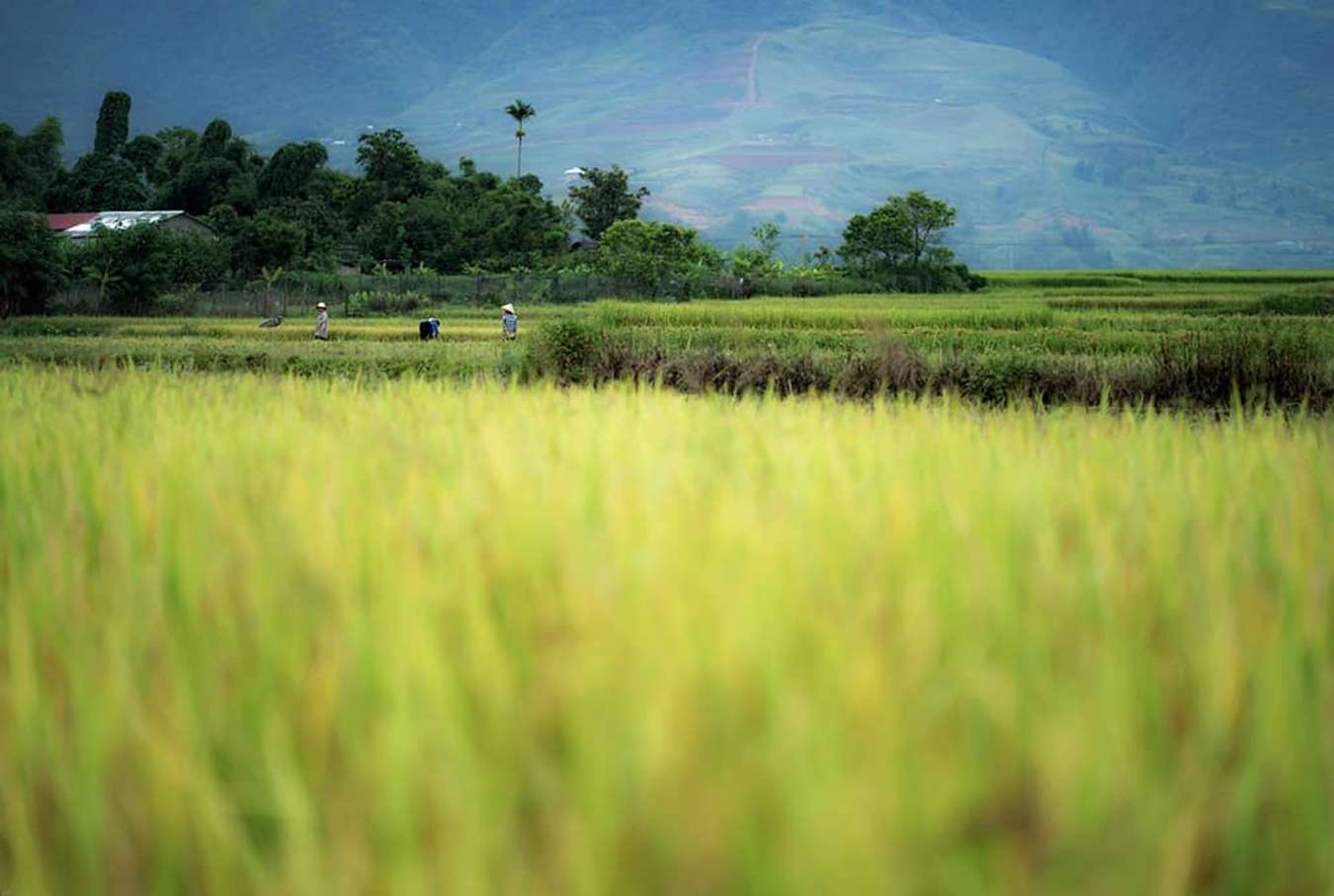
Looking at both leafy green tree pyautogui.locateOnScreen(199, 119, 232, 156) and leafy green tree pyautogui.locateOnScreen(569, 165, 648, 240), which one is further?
leafy green tree pyautogui.locateOnScreen(569, 165, 648, 240)

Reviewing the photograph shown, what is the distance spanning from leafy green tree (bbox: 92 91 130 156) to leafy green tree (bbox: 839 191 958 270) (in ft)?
177

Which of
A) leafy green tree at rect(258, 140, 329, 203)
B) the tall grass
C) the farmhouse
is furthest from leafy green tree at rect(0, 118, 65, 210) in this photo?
the tall grass

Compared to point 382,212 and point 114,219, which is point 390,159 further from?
point 114,219

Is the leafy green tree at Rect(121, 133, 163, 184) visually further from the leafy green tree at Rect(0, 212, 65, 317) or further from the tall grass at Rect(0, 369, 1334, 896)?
the tall grass at Rect(0, 369, 1334, 896)

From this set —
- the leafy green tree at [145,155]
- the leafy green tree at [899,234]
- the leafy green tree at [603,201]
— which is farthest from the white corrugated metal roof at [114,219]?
the leafy green tree at [899,234]

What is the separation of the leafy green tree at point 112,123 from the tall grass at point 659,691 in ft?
321

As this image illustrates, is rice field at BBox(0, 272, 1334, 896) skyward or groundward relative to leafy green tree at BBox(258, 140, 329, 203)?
groundward

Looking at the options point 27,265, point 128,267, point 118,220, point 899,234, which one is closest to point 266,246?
point 118,220

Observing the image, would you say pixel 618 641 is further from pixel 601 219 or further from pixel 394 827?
pixel 601 219

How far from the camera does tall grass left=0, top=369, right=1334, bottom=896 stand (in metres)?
0.89

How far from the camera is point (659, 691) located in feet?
3.53

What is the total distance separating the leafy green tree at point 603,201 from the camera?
288 feet

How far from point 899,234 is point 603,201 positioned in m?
22.8

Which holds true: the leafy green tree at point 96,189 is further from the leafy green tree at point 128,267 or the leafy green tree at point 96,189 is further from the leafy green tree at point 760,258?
the leafy green tree at point 128,267
